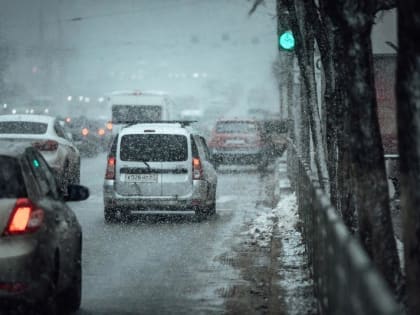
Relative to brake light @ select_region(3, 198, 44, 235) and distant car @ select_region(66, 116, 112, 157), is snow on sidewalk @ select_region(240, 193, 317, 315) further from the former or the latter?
distant car @ select_region(66, 116, 112, 157)

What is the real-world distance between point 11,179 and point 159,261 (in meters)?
5.25

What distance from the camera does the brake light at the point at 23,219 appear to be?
27.6ft

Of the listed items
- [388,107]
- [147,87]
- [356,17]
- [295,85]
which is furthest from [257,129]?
[147,87]

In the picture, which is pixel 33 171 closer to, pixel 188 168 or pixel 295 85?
pixel 188 168

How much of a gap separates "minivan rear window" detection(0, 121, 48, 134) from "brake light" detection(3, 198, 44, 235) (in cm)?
1464

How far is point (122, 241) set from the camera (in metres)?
16.0

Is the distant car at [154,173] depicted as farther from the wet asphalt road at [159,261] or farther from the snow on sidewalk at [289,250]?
the snow on sidewalk at [289,250]

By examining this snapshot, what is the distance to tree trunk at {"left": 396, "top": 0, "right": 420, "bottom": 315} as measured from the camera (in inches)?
292

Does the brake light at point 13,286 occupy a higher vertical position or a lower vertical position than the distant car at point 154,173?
lower

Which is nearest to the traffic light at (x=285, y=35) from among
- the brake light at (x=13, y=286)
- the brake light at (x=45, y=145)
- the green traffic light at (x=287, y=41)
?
the green traffic light at (x=287, y=41)

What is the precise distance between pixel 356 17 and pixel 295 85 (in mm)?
17001

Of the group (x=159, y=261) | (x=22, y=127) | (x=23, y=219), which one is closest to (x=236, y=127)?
(x=22, y=127)

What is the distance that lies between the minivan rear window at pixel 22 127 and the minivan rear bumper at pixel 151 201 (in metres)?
4.87

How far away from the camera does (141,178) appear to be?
18.5m
